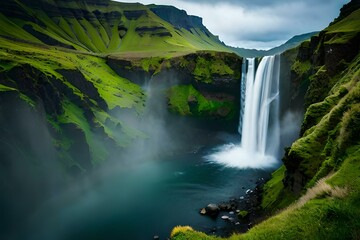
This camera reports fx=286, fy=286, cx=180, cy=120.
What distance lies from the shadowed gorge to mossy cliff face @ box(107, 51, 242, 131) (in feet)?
1.32

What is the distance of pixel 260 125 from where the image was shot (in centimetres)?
8519

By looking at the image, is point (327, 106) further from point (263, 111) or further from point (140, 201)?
point (263, 111)

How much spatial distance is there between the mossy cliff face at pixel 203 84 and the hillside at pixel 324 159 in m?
38.6

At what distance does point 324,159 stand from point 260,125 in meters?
59.0

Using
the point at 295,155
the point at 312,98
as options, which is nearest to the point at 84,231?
the point at 295,155

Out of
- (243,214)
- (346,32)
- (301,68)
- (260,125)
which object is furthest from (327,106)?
(260,125)

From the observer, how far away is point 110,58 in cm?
12288

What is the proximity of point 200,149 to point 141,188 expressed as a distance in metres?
33.7

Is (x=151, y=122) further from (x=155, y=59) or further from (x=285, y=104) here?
(x=285, y=104)

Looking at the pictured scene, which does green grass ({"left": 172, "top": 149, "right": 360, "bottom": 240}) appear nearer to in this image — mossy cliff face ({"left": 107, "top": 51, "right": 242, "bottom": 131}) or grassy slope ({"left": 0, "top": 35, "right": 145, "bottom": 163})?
grassy slope ({"left": 0, "top": 35, "right": 145, "bottom": 163})

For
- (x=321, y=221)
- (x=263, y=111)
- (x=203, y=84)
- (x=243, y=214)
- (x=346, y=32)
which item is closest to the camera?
(x=321, y=221)

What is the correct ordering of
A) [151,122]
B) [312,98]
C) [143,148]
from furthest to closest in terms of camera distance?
1. [151,122]
2. [143,148]
3. [312,98]

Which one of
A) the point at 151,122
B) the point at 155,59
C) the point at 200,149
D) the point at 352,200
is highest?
the point at 155,59

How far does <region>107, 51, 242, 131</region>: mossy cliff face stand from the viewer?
106m
